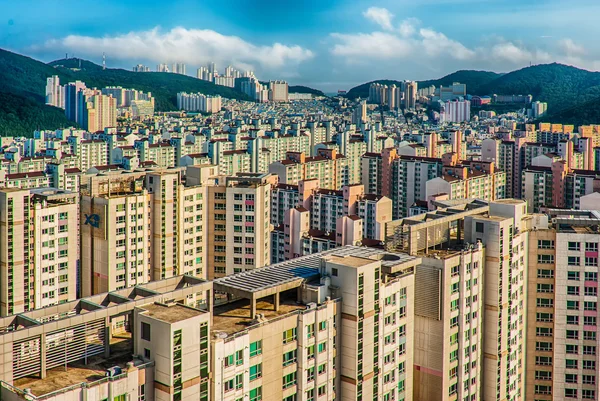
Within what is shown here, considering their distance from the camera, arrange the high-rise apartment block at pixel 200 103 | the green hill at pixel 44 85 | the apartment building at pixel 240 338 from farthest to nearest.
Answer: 1. the high-rise apartment block at pixel 200 103
2. the green hill at pixel 44 85
3. the apartment building at pixel 240 338

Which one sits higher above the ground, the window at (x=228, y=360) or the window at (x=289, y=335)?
the window at (x=289, y=335)

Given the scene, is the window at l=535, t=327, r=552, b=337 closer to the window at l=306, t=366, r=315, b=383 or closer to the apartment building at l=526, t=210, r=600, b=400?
the apartment building at l=526, t=210, r=600, b=400

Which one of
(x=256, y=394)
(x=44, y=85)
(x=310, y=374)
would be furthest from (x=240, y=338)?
(x=44, y=85)

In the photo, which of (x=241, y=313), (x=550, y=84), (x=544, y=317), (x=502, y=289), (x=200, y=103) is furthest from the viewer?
(x=550, y=84)

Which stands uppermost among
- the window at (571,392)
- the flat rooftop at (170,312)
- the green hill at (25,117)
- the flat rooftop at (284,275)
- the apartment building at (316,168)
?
the green hill at (25,117)

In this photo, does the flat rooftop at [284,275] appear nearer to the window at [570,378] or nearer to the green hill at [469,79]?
the window at [570,378]

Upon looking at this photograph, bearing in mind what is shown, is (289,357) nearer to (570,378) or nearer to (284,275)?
(284,275)

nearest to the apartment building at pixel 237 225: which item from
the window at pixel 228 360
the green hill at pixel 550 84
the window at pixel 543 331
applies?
the window at pixel 543 331

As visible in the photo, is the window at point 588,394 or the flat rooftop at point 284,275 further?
the window at point 588,394
